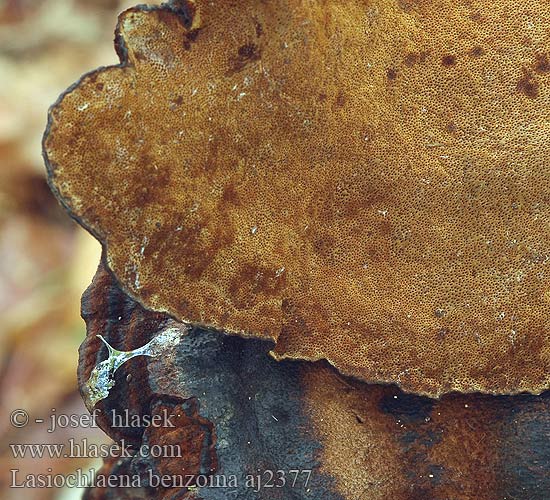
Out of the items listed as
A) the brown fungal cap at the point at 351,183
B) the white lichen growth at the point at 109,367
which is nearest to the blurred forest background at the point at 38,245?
the white lichen growth at the point at 109,367

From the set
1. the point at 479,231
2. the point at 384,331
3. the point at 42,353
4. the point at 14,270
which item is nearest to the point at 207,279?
the point at 384,331

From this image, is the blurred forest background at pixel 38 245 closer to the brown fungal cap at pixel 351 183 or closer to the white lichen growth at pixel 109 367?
the white lichen growth at pixel 109 367

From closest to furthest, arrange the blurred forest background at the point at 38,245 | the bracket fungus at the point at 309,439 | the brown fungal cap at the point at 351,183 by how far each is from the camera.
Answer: the brown fungal cap at the point at 351,183
the bracket fungus at the point at 309,439
the blurred forest background at the point at 38,245

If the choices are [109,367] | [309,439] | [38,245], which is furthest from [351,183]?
[38,245]

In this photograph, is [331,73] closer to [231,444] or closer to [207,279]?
[207,279]

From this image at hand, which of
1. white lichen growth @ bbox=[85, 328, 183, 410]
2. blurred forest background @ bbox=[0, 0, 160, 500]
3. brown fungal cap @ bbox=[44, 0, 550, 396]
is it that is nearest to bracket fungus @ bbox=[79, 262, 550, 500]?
white lichen growth @ bbox=[85, 328, 183, 410]

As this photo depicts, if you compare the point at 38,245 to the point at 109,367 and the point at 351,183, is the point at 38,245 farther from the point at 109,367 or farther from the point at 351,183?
the point at 351,183

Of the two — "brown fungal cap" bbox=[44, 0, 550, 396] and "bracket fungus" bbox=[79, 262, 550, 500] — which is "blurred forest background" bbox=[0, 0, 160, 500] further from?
"brown fungal cap" bbox=[44, 0, 550, 396]
